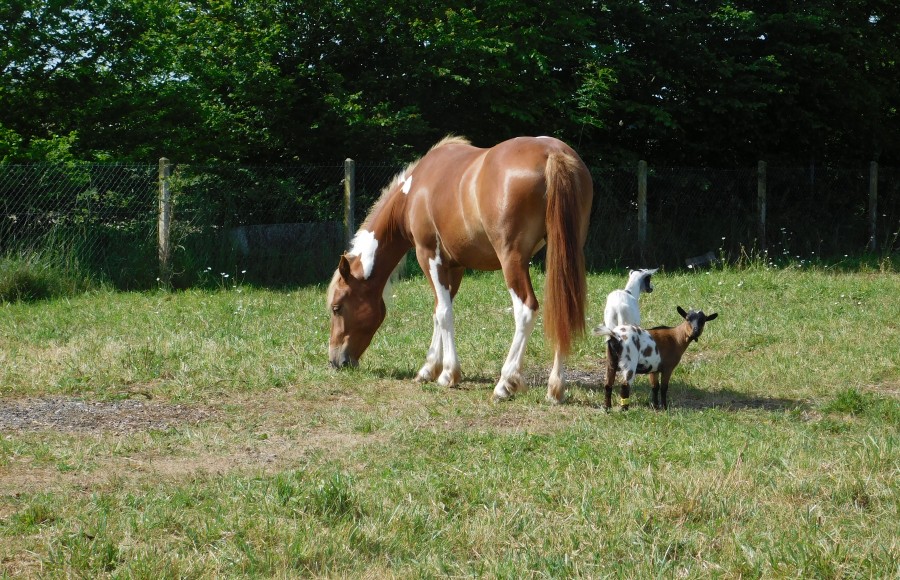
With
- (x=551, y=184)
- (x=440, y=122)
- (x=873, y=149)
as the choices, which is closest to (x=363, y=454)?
(x=551, y=184)

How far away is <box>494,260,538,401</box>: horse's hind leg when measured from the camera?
680 cm

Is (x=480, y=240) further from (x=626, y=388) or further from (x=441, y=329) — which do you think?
(x=626, y=388)

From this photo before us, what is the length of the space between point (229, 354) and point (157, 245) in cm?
499

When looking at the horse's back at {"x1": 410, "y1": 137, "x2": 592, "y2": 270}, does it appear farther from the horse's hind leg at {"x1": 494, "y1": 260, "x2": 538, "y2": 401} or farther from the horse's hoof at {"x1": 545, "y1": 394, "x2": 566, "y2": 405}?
the horse's hoof at {"x1": 545, "y1": 394, "x2": 566, "y2": 405}

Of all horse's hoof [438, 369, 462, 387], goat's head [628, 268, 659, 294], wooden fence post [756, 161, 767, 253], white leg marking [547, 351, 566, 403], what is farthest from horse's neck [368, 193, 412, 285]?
wooden fence post [756, 161, 767, 253]

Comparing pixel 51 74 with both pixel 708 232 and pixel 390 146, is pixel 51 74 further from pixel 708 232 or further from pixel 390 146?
pixel 708 232

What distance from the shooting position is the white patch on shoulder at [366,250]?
8.12 metres

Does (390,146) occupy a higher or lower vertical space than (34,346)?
higher

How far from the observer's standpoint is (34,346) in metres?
8.73

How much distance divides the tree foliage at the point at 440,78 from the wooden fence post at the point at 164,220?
139 centimetres

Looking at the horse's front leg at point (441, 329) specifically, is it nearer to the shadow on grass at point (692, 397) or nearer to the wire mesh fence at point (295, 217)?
the shadow on grass at point (692, 397)

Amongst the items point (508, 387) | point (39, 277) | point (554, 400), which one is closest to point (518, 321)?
point (508, 387)

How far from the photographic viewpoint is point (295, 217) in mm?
14078

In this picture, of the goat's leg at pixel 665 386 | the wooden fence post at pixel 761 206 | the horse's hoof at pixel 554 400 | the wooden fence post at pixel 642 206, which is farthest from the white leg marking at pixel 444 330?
the wooden fence post at pixel 761 206
